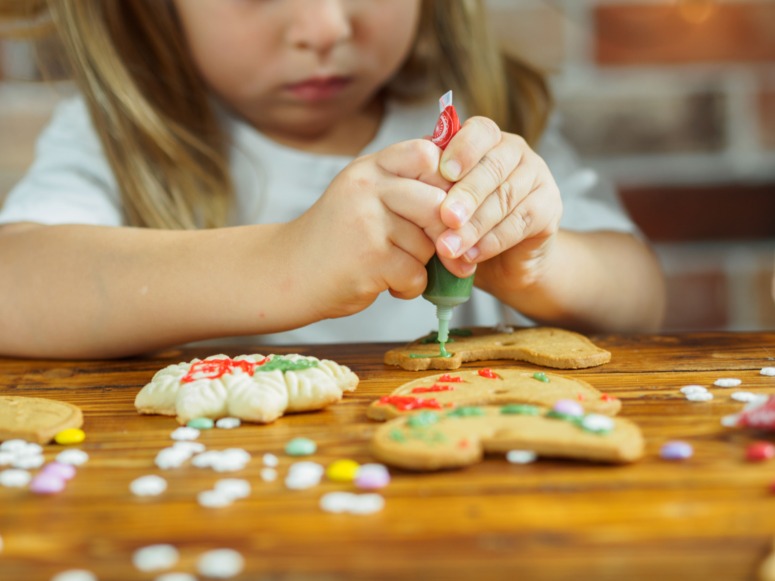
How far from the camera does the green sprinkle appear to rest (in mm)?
668

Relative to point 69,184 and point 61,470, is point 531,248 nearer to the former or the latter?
point 61,470

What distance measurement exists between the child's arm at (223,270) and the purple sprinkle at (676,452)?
311 millimetres

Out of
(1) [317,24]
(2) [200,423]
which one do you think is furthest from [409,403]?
(1) [317,24]

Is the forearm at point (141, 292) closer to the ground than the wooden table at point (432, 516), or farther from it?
farther from it

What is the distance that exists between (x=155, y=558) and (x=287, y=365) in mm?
310

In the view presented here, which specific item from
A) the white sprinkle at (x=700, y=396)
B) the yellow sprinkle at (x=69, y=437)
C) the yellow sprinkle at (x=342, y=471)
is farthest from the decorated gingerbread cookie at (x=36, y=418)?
the white sprinkle at (x=700, y=396)

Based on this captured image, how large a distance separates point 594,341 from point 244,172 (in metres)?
0.68

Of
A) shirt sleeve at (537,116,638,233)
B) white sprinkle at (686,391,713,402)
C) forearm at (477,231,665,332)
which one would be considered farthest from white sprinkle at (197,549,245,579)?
shirt sleeve at (537,116,638,233)

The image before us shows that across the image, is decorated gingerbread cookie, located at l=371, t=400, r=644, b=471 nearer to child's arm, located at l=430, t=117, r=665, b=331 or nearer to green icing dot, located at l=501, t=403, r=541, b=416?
green icing dot, located at l=501, t=403, r=541, b=416

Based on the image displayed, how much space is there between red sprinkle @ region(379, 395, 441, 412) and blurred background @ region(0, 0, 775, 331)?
1142mm

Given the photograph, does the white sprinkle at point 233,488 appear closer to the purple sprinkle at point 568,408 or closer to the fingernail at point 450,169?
the purple sprinkle at point 568,408

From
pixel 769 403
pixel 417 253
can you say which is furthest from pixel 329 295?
pixel 769 403

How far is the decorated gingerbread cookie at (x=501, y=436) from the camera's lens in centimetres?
56

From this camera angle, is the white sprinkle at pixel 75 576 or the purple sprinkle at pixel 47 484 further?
the purple sprinkle at pixel 47 484
